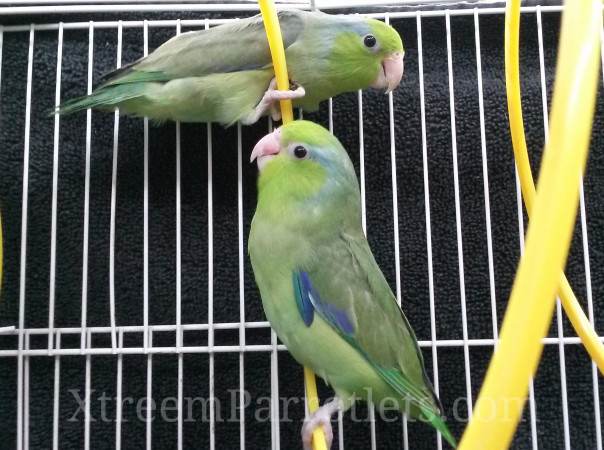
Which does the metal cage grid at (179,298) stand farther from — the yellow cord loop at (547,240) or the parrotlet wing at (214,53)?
the yellow cord loop at (547,240)

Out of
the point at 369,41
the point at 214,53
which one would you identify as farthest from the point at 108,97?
the point at 369,41

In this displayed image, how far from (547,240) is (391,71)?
76 centimetres

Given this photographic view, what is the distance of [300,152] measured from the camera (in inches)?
35.3

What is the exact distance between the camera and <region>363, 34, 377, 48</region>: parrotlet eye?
1.06 meters

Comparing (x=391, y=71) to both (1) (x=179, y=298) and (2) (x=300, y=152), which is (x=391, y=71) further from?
(1) (x=179, y=298)

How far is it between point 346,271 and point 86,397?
573 mm

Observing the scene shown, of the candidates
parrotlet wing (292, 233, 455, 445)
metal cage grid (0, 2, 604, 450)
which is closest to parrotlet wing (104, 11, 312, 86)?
metal cage grid (0, 2, 604, 450)

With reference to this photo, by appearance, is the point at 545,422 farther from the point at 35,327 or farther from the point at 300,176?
the point at 35,327

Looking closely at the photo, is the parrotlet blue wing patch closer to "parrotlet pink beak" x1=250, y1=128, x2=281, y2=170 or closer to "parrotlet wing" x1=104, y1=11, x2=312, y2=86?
"parrotlet pink beak" x1=250, y1=128, x2=281, y2=170

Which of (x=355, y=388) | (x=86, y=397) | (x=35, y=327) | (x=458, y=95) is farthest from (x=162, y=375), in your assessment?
(x=458, y=95)

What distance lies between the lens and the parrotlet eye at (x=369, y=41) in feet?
3.47

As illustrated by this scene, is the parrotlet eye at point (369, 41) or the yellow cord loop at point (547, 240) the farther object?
the parrotlet eye at point (369, 41)

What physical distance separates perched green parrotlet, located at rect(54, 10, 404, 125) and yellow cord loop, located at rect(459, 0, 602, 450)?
0.66 meters

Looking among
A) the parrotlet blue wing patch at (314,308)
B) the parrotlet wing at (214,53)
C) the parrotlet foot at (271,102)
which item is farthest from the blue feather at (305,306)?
the parrotlet wing at (214,53)
